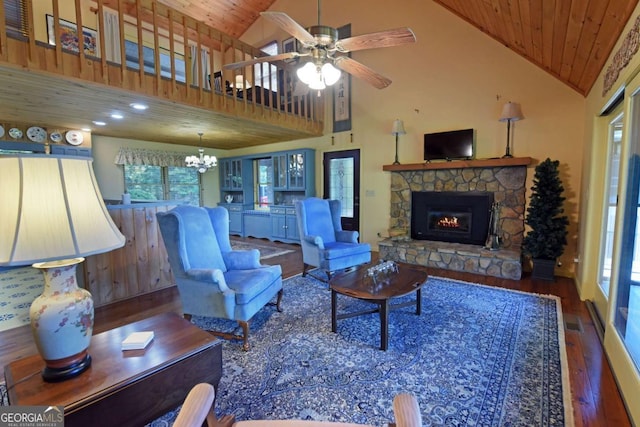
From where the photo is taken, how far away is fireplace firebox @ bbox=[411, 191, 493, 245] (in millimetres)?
4648

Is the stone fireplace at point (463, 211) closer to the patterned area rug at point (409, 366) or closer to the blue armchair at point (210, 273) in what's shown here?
the patterned area rug at point (409, 366)

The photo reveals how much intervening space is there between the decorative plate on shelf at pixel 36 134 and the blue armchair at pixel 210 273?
459 cm

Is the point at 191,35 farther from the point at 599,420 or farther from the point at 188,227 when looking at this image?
the point at 599,420

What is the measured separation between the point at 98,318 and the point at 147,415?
2.11m

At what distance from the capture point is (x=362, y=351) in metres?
2.29

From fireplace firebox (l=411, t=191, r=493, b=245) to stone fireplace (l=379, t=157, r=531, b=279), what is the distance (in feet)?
0.07

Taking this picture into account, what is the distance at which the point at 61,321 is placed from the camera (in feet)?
3.78

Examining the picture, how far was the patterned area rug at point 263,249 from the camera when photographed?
219 inches

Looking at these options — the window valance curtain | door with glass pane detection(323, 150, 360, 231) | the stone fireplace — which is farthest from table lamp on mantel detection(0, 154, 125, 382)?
the window valance curtain

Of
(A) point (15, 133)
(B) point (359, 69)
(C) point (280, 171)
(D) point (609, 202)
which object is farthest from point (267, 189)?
(D) point (609, 202)

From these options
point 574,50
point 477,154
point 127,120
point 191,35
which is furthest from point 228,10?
point 574,50

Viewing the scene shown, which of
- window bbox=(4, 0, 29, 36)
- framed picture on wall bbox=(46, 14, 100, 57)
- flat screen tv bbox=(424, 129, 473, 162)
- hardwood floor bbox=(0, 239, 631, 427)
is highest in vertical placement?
framed picture on wall bbox=(46, 14, 100, 57)

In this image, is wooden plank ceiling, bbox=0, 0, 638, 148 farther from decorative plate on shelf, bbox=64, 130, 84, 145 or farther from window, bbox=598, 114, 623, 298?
window, bbox=598, 114, 623, 298

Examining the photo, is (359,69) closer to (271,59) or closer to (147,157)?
(271,59)
